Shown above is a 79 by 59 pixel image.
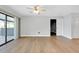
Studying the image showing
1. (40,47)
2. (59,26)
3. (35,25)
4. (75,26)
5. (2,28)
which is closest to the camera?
(40,47)

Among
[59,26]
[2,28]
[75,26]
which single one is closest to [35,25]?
[59,26]

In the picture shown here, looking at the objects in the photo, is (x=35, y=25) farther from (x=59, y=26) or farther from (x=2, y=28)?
(x=2, y=28)

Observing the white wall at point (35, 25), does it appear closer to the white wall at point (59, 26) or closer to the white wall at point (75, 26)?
the white wall at point (59, 26)

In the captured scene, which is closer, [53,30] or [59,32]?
[59,32]

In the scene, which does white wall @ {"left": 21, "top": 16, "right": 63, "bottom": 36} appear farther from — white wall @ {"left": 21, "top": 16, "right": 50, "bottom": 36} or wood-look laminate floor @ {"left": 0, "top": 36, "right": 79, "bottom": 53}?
wood-look laminate floor @ {"left": 0, "top": 36, "right": 79, "bottom": 53}

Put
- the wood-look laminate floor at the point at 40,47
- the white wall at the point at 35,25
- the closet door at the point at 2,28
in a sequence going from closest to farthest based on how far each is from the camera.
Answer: the wood-look laminate floor at the point at 40,47
the closet door at the point at 2,28
the white wall at the point at 35,25

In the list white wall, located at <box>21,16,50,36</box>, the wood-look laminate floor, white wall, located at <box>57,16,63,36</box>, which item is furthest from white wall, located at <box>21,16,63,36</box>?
the wood-look laminate floor

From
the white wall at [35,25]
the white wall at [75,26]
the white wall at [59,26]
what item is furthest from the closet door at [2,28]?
the white wall at [59,26]

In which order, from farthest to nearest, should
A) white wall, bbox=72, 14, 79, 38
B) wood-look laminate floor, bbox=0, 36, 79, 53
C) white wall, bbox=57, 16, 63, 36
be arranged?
white wall, bbox=57, 16, 63, 36, white wall, bbox=72, 14, 79, 38, wood-look laminate floor, bbox=0, 36, 79, 53

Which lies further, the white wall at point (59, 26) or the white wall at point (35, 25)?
the white wall at point (59, 26)
